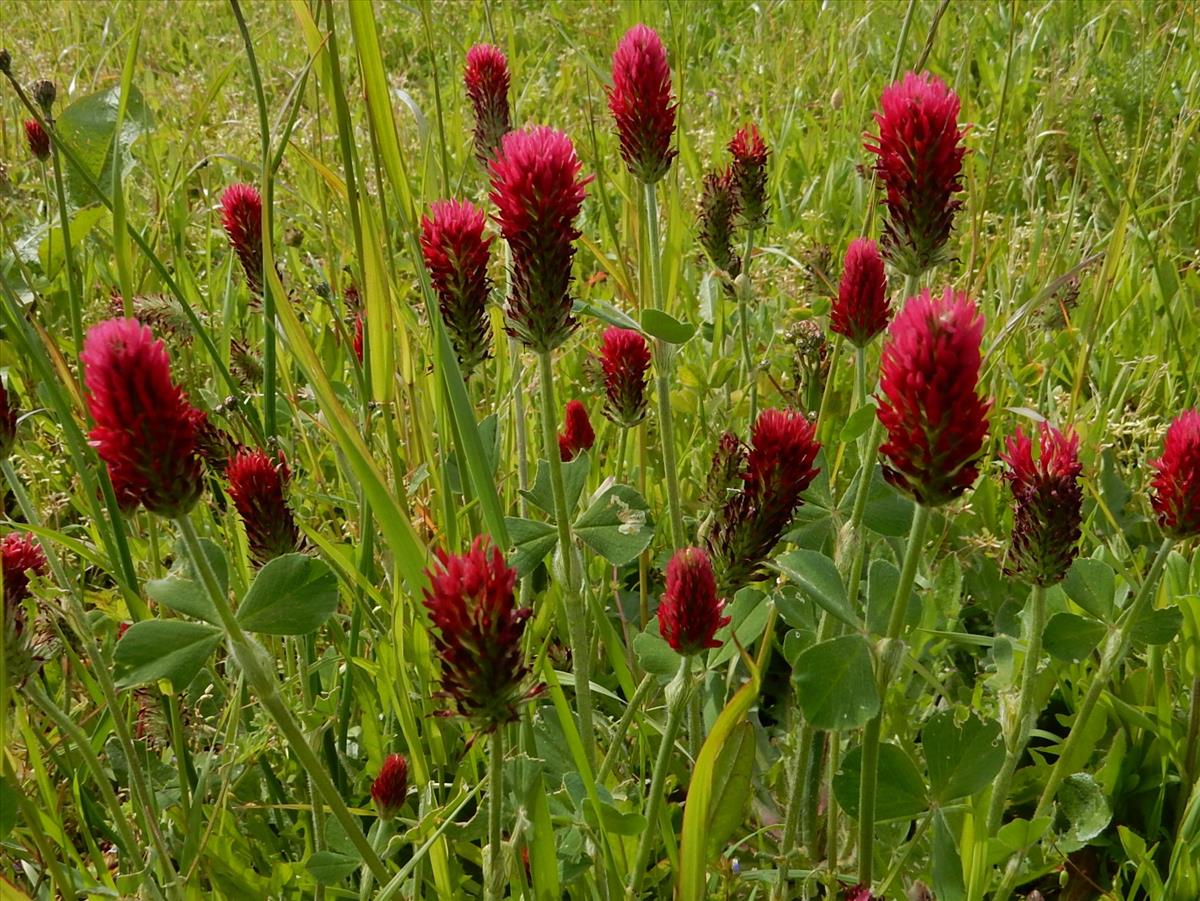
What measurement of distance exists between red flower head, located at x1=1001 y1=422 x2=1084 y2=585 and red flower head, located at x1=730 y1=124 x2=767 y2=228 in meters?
0.93

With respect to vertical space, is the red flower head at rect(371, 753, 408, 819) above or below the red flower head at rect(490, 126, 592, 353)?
below

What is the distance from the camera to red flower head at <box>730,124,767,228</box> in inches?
86.4

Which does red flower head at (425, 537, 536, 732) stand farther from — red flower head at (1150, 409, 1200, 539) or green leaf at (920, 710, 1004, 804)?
red flower head at (1150, 409, 1200, 539)

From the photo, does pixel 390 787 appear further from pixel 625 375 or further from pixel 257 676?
pixel 625 375

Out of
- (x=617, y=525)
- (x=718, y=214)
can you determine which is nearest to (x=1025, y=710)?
(x=617, y=525)

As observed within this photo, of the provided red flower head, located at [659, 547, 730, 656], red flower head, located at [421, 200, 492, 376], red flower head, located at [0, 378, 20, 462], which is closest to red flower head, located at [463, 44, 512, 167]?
red flower head, located at [421, 200, 492, 376]

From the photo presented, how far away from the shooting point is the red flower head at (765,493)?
1.36 metres

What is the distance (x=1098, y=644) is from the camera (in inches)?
59.7

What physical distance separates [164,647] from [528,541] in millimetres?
512

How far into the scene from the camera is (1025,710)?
1383 millimetres

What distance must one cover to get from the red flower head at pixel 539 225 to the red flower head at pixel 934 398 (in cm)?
40

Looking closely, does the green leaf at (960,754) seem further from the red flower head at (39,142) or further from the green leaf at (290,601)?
the red flower head at (39,142)

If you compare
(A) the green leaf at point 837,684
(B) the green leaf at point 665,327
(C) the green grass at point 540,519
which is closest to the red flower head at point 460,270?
(C) the green grass at point 540,519

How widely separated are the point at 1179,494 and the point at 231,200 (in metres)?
1.51
